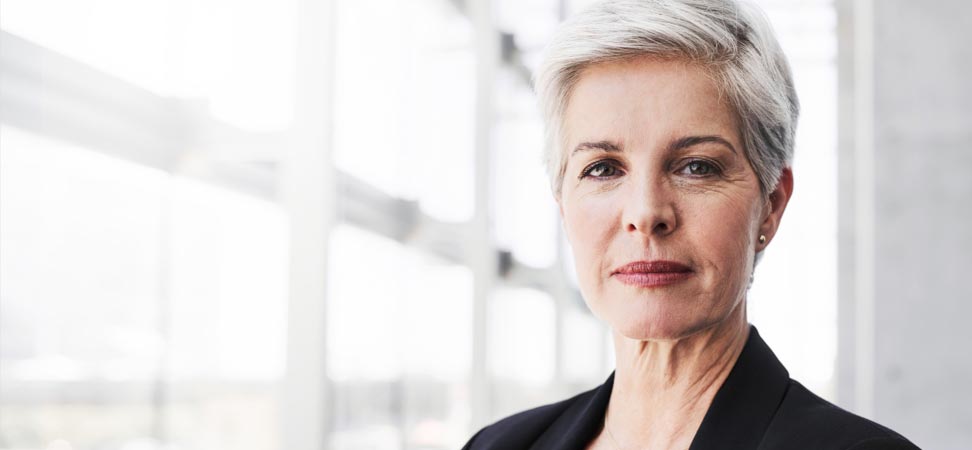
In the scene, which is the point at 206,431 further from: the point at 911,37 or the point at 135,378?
the point at 911,37

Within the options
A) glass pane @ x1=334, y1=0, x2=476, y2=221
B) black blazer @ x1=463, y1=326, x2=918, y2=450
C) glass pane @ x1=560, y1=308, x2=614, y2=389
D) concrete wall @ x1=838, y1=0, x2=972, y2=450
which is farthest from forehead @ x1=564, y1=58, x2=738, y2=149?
glass pane @ x1=560, y1=308, x2=614, y2=389

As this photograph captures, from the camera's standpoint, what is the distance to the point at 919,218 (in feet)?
13.3

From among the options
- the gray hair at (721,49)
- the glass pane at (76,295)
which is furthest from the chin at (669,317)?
the glass pane at (76,295)

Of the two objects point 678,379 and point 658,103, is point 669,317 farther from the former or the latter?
point 658,103

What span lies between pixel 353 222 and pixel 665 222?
2482mm

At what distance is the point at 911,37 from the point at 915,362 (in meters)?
1.23

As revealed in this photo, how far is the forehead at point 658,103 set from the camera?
160 centimetres

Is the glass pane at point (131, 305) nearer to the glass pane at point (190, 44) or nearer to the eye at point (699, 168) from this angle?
the glass pane at point (190, 44)

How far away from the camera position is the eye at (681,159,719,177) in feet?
5.30

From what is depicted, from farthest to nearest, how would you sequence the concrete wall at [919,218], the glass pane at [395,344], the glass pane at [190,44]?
1. the concrete wall at [919,218]
2. the glass pane at [395,344]
3. the glass pane at [190,44]

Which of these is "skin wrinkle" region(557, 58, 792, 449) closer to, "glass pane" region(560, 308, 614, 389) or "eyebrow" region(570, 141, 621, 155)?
"eyebrow" region(570, 141, 621, 155)

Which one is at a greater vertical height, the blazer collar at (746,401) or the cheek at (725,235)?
the cheek at (725,235)

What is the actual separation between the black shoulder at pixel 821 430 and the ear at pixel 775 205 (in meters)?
0.29

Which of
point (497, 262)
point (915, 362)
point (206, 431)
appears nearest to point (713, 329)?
point (206, 431)
